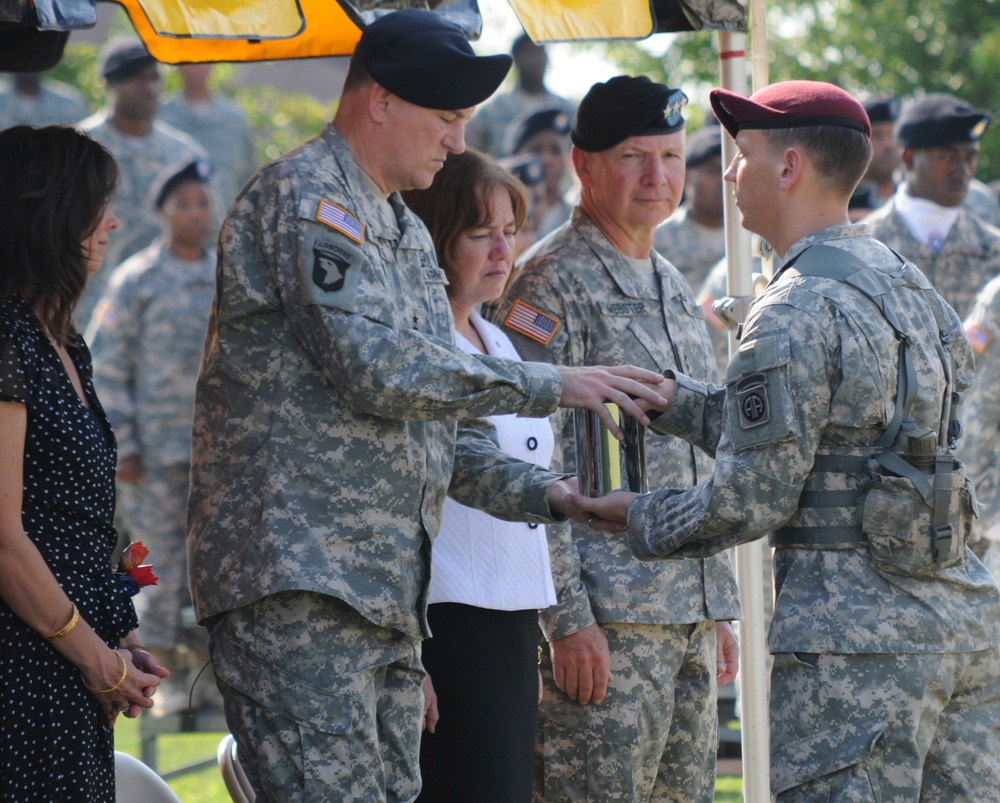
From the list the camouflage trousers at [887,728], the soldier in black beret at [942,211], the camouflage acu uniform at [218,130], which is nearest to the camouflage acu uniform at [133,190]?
the camouflage acu uniform at [218,130]

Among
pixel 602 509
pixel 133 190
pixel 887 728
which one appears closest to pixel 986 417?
pixel 602 509

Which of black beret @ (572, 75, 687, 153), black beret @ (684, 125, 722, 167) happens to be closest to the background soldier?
black beret @ (572, 75, 687, 153)

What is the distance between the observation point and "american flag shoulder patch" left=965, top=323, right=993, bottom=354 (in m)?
6.18

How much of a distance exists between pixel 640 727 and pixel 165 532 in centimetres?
449

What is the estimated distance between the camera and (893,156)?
982cm

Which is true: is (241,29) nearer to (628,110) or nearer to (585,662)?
(628,110)

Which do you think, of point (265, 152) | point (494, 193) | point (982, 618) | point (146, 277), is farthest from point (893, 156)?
point (265, 152)

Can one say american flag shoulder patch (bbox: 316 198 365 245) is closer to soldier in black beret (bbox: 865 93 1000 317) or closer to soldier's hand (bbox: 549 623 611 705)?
soldier's hand (bbox: 549 623 611 705)

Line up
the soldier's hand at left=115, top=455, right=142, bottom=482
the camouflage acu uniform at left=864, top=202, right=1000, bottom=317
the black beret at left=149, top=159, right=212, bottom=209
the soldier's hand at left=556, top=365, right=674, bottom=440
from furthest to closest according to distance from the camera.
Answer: the black beret at left=149, top=159, right=212, bottom=209 < the soldier's hand at left=115, top=455, right=142, bottom=482 < the camouflage acu uniform at left=864, top=202, right=1000, bottom=317 < the soldier's hand at left=556, top=365, right=674, bottom=440

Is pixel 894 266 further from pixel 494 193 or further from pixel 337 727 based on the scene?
pixel 337 727

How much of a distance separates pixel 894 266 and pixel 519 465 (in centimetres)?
107

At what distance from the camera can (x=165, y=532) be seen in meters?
8.02

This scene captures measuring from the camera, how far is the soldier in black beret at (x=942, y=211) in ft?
25.8

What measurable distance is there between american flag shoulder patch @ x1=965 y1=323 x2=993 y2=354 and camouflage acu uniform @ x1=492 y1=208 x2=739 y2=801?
2.23m
